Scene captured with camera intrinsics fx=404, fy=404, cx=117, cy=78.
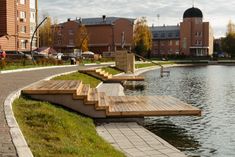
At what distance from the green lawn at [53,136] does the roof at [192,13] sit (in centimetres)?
10640

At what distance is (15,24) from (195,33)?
63.0 m

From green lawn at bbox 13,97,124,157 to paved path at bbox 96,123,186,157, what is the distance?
0.52 m

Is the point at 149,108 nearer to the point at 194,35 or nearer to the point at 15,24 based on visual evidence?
the point at 15,24

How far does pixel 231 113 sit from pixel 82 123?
7686mm

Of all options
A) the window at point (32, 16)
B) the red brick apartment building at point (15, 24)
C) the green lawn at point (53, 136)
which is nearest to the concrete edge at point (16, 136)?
the green lawn at point (53, 136)

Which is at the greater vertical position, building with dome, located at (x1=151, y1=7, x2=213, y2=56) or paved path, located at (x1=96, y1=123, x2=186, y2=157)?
building with dome, located at (x1=151, y1=7, x2=213, y2=56)

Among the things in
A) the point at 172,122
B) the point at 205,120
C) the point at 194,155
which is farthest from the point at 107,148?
the point at 205,120

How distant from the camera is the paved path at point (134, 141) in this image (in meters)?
9.78

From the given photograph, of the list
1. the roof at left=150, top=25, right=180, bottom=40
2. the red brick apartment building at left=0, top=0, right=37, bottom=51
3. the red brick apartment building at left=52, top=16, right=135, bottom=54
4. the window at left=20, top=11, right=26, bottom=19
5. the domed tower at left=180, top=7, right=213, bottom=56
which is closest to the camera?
the red brick apartment building at left=0, top=0, right=37, bottom=51

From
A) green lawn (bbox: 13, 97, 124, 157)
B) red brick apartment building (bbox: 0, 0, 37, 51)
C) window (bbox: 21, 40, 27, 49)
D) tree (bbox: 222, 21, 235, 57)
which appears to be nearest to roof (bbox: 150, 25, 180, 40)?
tree (bbox: 222, 21, 235, 57)

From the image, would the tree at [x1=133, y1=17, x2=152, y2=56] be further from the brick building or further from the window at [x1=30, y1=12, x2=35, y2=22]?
the window at [x1=30, y1=12, x2=35, y2=22]

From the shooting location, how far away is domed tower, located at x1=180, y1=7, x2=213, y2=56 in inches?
4523

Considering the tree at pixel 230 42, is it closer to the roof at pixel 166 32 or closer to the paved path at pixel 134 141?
the roof at pixel 166 32

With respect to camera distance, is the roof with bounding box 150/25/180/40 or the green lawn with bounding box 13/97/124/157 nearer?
the green lawn with bounding box 13/97/124/157
